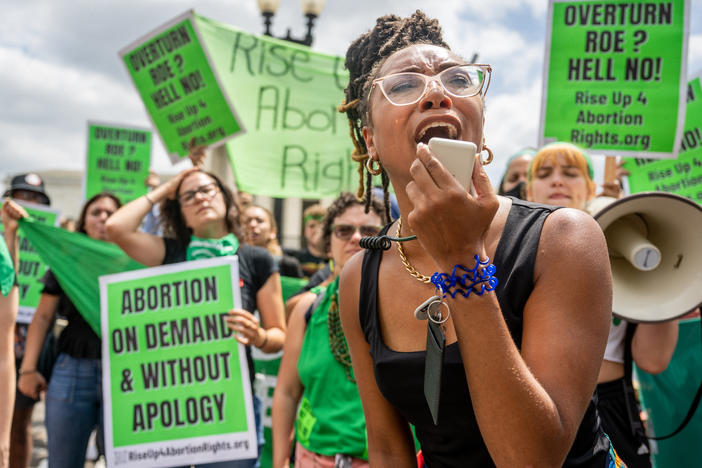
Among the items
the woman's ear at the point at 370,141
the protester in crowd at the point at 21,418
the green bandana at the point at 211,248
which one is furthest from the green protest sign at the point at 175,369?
the woman's ear at the point at 370,141

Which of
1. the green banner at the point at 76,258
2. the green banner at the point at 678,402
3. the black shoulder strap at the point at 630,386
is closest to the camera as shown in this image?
the black shoulder strap at the point at 630,386

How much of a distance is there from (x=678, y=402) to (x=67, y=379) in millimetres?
3458

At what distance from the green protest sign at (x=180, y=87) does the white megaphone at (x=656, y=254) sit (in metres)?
3.22

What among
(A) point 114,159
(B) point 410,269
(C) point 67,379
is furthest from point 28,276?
(B) point 410,269

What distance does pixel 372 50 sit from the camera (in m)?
1.58

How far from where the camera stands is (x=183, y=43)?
4.89 metres

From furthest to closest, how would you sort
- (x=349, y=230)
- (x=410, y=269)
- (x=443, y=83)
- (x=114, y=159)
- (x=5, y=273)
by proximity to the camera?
(x=114, y=159) → (x=349, y=230) → (x=5, y=273) → (x=410, y=269) → (x=443, y=83)

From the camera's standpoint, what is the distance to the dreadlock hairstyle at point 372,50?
4.89ft

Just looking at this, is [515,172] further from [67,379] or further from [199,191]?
[67,379]

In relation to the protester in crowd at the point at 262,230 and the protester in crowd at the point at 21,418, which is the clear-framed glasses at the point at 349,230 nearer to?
the protester in crowd at the point at 262,230

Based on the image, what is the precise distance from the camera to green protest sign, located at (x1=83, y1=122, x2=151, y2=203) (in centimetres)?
615

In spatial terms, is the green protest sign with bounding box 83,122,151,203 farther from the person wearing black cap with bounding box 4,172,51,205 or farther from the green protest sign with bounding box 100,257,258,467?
the green protest sign with bounding box 100,257,258,467

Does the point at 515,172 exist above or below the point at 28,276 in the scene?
above

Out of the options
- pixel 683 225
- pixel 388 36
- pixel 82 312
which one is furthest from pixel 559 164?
pixel 82 312
